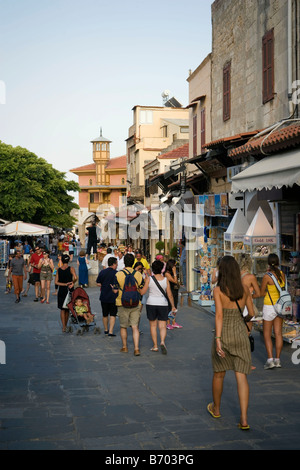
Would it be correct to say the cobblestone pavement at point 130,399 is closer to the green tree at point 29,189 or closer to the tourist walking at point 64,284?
the tourist walking at point 64,284

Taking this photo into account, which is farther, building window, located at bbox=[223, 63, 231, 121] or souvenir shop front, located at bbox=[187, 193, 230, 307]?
building window, located at bbox=[223, 63, 231, 121]

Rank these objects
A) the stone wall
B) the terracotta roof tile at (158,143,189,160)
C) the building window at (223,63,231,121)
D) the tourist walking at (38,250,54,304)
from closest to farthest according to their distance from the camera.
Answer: the stone wall → the building window at (223,63,231,121) → the tourist walking at (38,250,54,304) → the terracotta roof tile at (158,143,189,160)

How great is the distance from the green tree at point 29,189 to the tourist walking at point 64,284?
37.5 metres

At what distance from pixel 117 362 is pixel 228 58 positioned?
1082cm

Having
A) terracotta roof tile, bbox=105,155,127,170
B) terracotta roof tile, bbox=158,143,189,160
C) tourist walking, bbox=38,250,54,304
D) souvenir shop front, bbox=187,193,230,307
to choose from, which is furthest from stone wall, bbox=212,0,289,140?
terracotta roof tile, bbox=105,155,127,170

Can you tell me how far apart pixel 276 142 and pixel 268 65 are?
12.5ft

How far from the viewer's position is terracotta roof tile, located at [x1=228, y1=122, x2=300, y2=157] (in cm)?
972

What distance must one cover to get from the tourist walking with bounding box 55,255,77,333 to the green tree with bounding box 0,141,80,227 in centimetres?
3753

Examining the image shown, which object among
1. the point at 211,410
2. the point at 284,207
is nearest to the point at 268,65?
the point at 284,207

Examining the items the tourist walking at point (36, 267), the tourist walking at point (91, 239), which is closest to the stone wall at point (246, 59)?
the tourist walking at point (36, 267)

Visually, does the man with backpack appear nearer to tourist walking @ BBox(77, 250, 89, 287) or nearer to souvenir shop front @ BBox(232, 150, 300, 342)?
souvenir shop front @ BBox(232, 150, 300, 342)

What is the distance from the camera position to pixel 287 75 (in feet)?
39.9

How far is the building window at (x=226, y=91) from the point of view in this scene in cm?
1694
